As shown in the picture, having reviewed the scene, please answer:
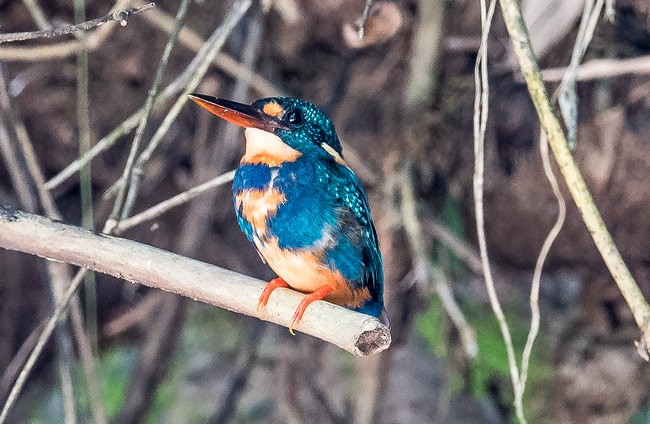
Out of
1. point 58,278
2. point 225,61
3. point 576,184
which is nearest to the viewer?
point 576,184

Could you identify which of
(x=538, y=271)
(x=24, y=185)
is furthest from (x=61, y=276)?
(x=538, y=271)

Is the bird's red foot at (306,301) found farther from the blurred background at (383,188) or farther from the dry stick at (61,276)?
the dry stick at (61,276)

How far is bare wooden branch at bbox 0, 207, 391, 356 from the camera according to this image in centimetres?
125

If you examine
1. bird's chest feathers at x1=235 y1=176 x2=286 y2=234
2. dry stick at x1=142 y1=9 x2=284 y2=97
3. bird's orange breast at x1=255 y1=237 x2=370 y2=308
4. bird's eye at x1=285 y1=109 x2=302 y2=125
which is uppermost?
dry stick at x1=142 y1=9 x2=284 y2=97

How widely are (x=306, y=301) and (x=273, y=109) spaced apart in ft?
1.43

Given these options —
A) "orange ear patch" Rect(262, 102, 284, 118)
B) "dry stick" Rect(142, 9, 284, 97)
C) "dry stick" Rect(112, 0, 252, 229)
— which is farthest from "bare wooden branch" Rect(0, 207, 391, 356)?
"dry stick" Rect(142, 9, 284, 97)

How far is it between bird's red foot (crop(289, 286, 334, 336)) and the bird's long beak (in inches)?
13.5

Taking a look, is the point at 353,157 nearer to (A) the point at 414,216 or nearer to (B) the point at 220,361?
(A) the point at 414,216

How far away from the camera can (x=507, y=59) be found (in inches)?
99.6

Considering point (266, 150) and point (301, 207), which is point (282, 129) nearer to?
point (266, 150)

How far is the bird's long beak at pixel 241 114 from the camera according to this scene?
59.1 inches

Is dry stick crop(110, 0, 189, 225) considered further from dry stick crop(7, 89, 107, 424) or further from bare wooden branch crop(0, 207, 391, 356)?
dry stick crop(7, 89, 107, 424)

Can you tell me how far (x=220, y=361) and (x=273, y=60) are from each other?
133 cm

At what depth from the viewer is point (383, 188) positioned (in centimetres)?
248
